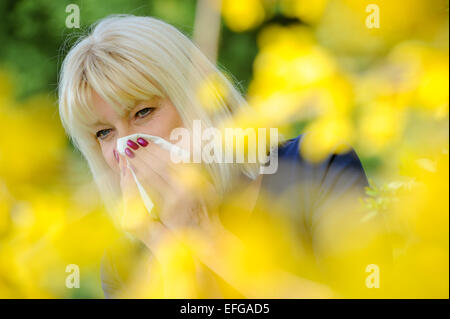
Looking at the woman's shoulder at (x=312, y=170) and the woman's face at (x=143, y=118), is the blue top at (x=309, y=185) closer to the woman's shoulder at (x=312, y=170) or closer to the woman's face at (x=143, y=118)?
the woman's shoulder at (x=312, y=170)

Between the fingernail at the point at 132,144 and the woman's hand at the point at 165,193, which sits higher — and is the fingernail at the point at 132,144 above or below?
above

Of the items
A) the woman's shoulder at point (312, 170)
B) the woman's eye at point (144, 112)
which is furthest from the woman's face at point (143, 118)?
the woman's shoulder at point (312, 170)

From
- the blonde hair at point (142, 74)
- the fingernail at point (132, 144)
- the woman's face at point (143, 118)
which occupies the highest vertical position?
the blonde hair at point (142, 74)

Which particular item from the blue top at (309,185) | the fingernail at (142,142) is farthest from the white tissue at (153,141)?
the blue top at (309,185)

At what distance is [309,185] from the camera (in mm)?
907

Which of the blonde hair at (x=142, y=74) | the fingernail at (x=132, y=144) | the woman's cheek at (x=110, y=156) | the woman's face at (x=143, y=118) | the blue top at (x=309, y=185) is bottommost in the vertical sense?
the blue top at (x=309, y=185)

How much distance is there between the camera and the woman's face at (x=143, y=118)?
897 millimetres

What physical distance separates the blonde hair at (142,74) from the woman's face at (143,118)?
0.01 m

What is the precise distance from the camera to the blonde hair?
0.90 meters

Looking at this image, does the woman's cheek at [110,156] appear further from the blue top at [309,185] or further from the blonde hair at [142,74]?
the blue top at [309,185]

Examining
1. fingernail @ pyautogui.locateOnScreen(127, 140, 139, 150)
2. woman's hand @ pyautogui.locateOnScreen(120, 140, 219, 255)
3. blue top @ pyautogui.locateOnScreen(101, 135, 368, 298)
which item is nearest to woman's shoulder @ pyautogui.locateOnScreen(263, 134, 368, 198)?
blue top @ pyautogui.locateOnScreen(101, 135, 368, 298)

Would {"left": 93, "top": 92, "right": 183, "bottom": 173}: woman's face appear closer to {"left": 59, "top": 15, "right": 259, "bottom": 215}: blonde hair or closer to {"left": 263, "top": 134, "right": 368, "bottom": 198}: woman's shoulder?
{"left": 59, "top": 15, "right": 259, "bottom": 215}: blonde hair

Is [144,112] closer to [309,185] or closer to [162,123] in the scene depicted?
[162,123]

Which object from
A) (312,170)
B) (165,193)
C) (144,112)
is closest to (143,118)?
(144,112)
